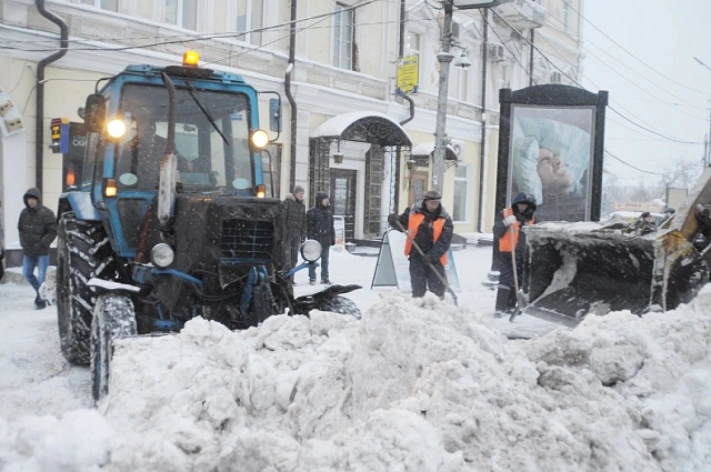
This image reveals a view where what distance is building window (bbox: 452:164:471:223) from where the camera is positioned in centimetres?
2081

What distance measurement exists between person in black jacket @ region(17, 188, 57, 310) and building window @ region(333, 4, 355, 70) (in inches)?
360

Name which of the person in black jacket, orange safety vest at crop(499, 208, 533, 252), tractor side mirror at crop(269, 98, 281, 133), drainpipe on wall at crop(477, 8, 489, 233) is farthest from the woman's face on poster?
drainpipe on wall at crop(477, 8, 489, 233)

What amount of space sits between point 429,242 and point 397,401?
4.71 meters

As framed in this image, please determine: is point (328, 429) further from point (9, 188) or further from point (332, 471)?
point (9, 188)

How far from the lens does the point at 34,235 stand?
8.13 m

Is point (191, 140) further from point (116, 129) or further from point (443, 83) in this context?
point (443, 83)

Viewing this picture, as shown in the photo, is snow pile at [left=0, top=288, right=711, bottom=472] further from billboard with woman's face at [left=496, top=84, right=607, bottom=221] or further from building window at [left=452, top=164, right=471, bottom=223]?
building window at [left=452, top=164, right=471, bottom=223]

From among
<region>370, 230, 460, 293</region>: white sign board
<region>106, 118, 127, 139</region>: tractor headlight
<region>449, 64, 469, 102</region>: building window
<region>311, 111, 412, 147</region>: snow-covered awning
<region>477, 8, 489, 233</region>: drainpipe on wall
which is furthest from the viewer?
<region>477, 8, 489, 233</region>: drainpipe on wall

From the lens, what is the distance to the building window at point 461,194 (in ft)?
68.3

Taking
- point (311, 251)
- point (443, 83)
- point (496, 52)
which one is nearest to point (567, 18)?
point (496, 52)

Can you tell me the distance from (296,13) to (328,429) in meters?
13.0

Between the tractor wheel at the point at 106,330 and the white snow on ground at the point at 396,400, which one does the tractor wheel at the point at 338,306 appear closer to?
the white snow on ground at the point at 396,400

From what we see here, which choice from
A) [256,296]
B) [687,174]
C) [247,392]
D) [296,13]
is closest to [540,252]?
[256,296]

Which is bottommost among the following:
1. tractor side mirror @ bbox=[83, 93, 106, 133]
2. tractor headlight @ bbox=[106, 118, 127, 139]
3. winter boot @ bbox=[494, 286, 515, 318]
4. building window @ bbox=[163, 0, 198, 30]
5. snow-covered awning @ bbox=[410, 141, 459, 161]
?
winter boot @ bbox=[494, 286, 515, 318]
